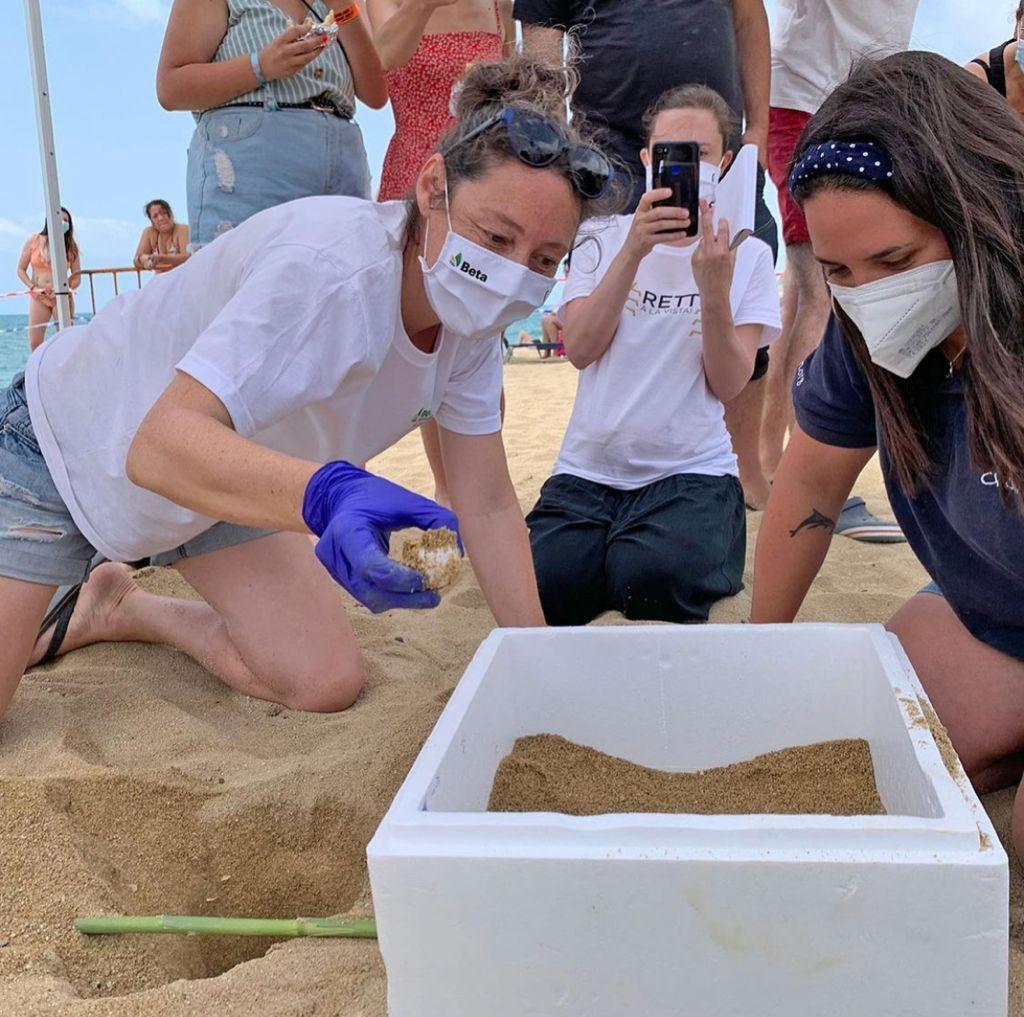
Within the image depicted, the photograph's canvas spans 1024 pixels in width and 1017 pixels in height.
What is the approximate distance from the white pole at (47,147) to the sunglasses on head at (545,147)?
197cm

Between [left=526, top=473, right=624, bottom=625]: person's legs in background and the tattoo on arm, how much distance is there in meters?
0.71

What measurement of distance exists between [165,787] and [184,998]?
0.48 m

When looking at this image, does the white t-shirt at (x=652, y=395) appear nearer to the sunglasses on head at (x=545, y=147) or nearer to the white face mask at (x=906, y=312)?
the sunglasses on head at (x=545, y=147)

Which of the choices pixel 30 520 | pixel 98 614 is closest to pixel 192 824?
pixel 30 520

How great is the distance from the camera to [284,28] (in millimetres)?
2281

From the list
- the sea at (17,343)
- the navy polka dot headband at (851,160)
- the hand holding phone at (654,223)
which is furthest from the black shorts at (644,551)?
the sea at (17,343)

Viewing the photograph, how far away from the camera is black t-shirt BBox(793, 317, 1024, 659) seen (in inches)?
51.1

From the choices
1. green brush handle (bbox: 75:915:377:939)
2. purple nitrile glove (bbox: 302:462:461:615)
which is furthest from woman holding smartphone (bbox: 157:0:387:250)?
green brush handle (bbox: 75:915:377:939)

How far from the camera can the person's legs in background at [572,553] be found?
219 cm

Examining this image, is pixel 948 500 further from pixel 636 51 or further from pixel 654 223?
pixel 636 51

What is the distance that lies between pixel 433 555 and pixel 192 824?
64cm

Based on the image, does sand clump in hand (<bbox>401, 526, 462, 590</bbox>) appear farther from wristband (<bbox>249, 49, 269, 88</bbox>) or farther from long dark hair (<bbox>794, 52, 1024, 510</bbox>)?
wristband (<bbox>249, 49, 269, 88</bbox>)

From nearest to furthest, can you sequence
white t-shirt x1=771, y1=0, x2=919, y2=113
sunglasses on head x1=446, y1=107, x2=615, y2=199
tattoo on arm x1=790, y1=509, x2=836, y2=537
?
sunglasses on head x1=446, y1=107, x2=615, y2=199
tattoo on arm x1=790, y1=509, x2=836, y2=537
white t-shirt x1=771, y1=0, x2=919, y2=113

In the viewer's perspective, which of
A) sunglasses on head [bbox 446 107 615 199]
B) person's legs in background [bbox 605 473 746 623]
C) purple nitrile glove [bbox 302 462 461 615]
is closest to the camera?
purple nitrile glove [bbox 302 462 461 615]
